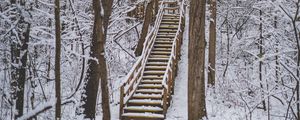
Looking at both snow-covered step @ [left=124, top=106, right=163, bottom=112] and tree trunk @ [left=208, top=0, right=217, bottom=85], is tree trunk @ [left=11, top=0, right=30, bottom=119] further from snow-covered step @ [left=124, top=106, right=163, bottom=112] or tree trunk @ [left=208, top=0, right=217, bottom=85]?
tree trunk @ [left=208, top=0, right=217, bottom=85]

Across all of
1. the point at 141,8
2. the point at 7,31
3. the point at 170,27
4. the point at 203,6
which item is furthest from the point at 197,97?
the point at 141,8

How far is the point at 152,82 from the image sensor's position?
15227 millimetres

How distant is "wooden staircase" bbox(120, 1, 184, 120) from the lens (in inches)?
511

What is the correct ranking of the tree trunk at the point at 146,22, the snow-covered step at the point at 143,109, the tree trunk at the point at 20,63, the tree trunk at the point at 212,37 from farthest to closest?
the tree trunk at the point at 212,37 → the tree trunk at the point at 146,22 → the snow-covered step at the point at 143,109 → the tree trunk at the point at 20,63

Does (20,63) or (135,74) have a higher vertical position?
(20,63)

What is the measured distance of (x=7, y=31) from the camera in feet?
30.4

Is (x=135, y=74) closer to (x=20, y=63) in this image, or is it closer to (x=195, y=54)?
(x=195, y=54)

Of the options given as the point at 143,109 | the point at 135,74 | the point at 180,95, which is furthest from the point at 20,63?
the point at 180,95

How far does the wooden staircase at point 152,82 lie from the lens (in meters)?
13.0

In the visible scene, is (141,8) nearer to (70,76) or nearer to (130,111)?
(70,76)

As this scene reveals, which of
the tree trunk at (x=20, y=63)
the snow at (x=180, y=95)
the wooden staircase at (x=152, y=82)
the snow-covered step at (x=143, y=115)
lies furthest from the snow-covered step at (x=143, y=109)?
the tree trunk at (x=20, y=63)

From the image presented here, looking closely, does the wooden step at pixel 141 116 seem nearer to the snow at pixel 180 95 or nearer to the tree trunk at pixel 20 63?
the snow at pixel 180 95

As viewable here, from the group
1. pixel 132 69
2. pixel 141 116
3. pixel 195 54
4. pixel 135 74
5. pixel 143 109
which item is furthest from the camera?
pixel 135 74

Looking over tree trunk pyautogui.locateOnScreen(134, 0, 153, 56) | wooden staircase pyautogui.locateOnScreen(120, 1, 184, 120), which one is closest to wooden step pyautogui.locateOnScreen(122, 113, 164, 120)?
wooden staircase pyautogui.locateOnScreen(120, 1, 184, 120)
